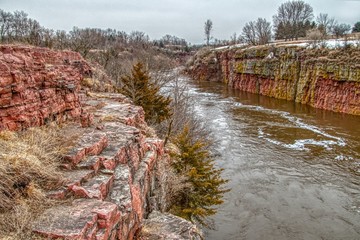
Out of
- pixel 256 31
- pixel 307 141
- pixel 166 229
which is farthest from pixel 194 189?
pixel 256 31

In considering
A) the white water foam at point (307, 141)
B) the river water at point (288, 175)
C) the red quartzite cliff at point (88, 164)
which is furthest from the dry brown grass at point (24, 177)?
the white water foam at point (307, 141)

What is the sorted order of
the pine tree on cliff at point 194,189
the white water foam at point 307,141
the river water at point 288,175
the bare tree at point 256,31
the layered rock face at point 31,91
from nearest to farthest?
1. the layered rock face at point 31,91
2. the pine tree on cliff at point 194,189
3. the river water at point 288,175
4. the white water foam at point 307,141
5. the bare tree at point 256,31

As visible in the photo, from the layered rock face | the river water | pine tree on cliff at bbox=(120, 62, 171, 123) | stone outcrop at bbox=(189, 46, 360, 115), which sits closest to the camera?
the layered rock face

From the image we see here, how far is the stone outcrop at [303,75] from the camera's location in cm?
3155

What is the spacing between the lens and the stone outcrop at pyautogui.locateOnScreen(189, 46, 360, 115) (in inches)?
1242

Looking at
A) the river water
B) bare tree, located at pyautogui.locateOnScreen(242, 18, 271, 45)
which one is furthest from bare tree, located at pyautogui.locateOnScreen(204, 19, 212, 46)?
the river water

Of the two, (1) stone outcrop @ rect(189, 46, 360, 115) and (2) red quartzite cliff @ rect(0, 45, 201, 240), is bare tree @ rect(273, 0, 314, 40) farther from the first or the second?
(2) red quartzite cliff @ rect(0, 45, 201, 240)

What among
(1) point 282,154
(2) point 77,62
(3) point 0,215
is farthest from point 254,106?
(3) point 0,215

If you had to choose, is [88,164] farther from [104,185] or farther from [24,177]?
[24,177]

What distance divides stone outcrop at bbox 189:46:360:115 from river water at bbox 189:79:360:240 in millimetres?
3526

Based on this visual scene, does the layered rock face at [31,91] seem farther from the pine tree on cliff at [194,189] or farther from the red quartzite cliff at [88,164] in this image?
the pine tree on cliff at [194,189]

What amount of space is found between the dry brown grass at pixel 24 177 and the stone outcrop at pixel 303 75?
31.2m

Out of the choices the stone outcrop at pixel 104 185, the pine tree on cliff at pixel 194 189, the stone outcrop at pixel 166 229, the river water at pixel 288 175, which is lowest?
the river water at pixel 288 175

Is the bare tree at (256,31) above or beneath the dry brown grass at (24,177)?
above
